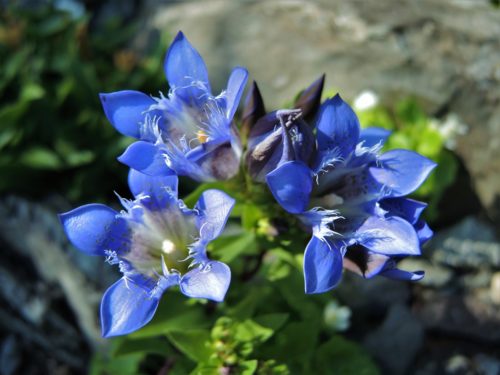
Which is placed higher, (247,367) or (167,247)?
(167,247)

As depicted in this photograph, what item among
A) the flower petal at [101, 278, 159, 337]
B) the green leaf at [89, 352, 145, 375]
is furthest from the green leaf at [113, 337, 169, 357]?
the flower petal at [101, 278, 159, 337]

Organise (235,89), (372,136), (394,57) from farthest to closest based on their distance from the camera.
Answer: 1. (394,57)
2. (372,136)
3. (235,89)

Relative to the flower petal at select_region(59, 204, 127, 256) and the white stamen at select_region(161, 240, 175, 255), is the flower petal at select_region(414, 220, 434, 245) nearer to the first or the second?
the white stamen at select_region(161, 240, 175, 255)

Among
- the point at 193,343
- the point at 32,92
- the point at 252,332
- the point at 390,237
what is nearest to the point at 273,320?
the point at 252,332

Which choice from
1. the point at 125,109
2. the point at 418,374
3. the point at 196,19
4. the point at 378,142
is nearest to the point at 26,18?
the point at 196,19

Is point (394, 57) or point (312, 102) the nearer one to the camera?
point (312, 102)

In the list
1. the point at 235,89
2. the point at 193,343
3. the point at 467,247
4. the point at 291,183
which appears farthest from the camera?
the point at 467,247

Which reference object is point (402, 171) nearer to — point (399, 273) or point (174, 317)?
point (399, 273)
